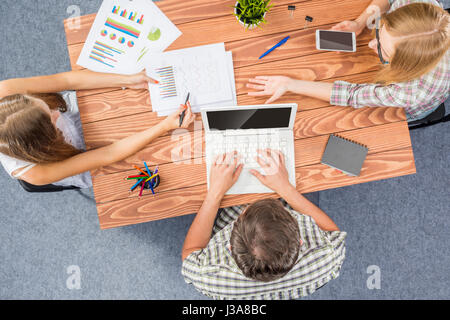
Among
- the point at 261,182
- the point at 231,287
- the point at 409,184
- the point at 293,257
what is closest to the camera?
the point at 293,257

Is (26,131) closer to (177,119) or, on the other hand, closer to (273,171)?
(177,119)

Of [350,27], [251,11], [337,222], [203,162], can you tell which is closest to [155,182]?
[203,162]

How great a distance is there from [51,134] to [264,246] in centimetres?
83

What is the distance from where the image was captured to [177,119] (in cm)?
109

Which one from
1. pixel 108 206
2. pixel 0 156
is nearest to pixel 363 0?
pixel 108 206

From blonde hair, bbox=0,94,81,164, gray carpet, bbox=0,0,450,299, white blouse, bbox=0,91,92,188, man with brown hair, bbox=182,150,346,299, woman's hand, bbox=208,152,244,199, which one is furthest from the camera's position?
gray carpet, bbox=0,0,450,299

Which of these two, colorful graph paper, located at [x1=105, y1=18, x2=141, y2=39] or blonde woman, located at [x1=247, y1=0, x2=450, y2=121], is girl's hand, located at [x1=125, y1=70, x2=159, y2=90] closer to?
colorful graph paper, located at [x1=105, y1=18, x2=141, y2=39]

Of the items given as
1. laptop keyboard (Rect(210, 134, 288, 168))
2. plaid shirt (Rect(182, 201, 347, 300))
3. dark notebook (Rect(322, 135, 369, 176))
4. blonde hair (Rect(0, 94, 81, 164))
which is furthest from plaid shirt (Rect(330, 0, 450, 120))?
blonde hair (Rect(0, 94, 81, 164))

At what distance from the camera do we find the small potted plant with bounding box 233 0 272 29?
39.8 inches

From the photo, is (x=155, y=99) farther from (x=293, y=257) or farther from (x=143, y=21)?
(x=293, y=257)

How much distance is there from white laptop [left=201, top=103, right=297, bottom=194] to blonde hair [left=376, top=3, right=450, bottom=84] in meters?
0.43

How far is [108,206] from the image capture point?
3.64ft

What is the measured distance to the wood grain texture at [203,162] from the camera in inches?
43.3
